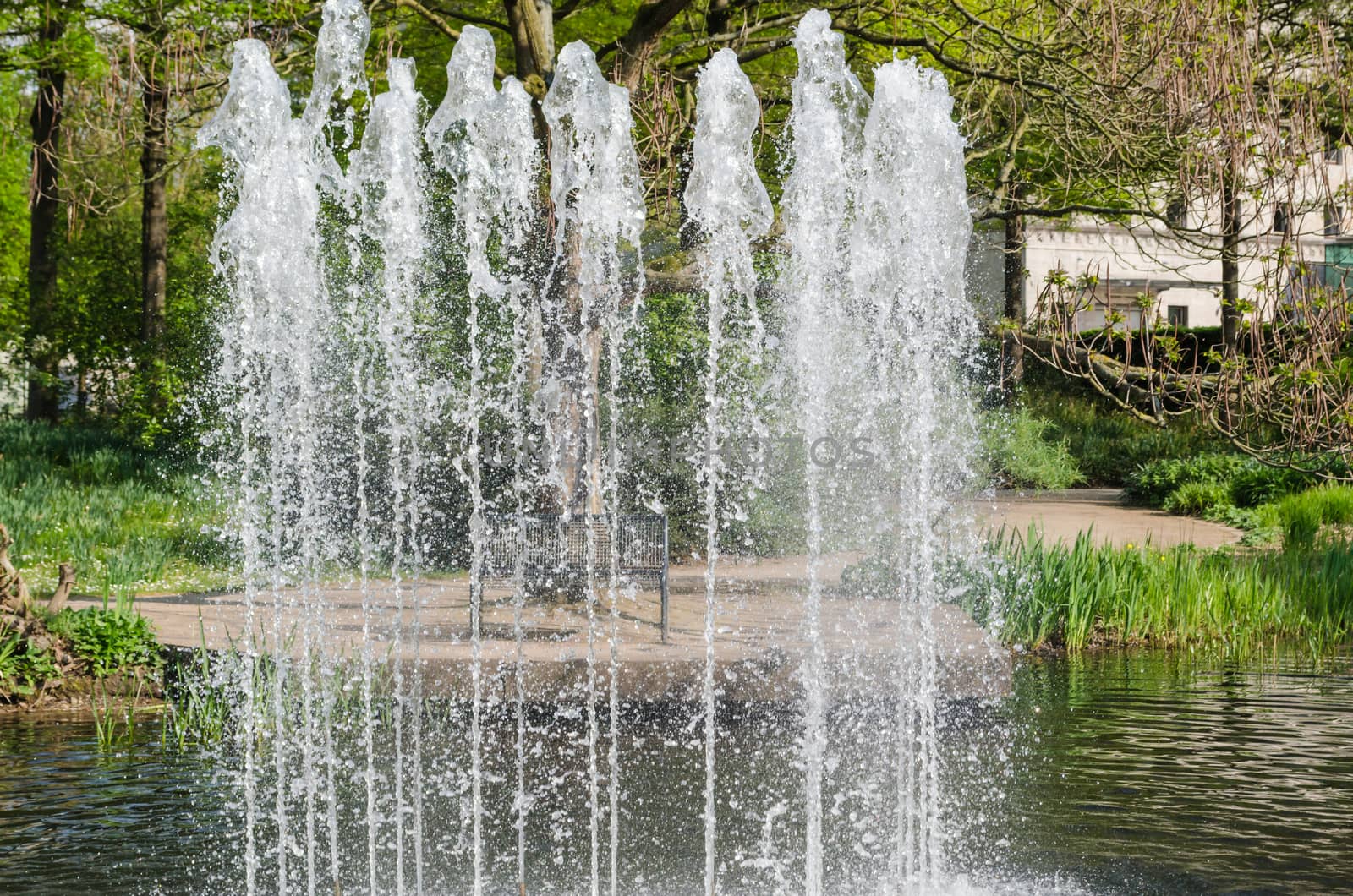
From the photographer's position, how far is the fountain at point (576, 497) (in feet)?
18.0

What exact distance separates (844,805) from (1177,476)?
11518 mm

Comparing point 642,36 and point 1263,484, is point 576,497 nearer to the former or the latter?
point 642,36

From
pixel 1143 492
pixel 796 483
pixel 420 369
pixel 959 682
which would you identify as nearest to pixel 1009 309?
pixel 1143 492

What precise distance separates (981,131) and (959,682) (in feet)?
32.7

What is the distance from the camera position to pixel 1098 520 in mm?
14602

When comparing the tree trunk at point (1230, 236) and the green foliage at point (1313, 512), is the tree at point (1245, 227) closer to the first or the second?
the tree trunk at point (1230, 236)

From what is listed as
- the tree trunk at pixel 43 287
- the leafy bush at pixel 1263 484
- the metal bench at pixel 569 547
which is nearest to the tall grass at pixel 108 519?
the metal bench at pixel 569 547

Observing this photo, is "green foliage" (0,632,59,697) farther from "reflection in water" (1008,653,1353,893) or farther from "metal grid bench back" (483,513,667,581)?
"reflection in water" (1008,653,1353,893)

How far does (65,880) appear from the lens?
4562 mm

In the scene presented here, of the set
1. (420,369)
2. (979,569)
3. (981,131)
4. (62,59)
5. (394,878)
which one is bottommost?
(394,878)

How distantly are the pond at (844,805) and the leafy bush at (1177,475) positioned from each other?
8.73 m

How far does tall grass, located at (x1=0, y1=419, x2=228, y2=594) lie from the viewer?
9789mm

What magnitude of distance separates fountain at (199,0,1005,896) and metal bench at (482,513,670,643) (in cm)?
3

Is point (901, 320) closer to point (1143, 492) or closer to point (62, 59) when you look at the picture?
point (1143, 492)
